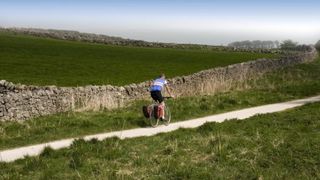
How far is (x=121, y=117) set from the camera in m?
19.6

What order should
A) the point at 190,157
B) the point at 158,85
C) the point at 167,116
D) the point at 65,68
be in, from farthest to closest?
the point at 65,68
the point at 167,116
the point at 158,85
the point at 190,157

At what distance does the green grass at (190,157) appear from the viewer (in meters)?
12.3

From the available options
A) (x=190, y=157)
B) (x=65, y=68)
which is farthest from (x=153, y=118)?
(x=65, y=68)

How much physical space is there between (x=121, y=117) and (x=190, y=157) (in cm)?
625

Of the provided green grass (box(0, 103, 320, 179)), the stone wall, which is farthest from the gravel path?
the stone wall

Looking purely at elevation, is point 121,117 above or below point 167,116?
below

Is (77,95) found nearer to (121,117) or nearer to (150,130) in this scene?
(121,117)

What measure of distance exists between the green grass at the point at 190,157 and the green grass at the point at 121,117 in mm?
2193

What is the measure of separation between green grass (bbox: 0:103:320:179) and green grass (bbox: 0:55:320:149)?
7.20 ft

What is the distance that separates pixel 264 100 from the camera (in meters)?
26.5

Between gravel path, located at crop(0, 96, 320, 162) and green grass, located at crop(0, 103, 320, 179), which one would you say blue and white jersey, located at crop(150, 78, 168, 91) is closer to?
gravel path, located at crop(0, 96, 320, 162)

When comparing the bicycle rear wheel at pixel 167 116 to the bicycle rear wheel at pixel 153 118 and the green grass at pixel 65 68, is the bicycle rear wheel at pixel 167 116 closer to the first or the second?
the bicycle rear wheel at pixel 153 118

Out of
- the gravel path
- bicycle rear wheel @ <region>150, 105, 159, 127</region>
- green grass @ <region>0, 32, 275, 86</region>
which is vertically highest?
bicycle rear wheel @ <region>150, 105, 159, 127</region>

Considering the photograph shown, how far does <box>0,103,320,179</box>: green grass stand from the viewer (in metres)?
12.3
